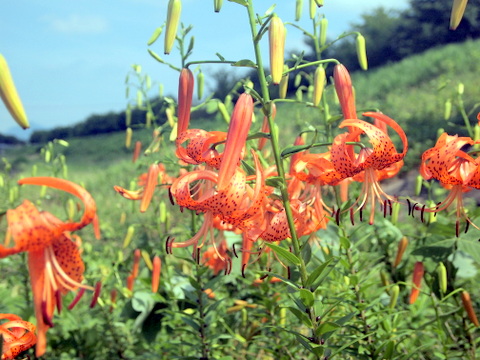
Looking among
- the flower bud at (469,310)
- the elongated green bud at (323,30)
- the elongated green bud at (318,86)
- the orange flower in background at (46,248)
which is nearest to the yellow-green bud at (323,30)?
the elongated green bud at (323,30)

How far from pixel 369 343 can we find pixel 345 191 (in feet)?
1.39

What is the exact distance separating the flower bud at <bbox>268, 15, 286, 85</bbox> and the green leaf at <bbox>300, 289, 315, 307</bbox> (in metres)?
0.42

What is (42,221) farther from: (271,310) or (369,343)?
(271,310)

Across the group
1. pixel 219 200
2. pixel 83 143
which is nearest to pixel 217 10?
pixel 219 200

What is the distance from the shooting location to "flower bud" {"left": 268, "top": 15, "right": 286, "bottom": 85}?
3.04 ft

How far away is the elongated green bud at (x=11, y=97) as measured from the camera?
0.72 m

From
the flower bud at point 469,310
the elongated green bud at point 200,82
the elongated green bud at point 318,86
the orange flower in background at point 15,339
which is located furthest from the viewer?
the elongated green bud at point 200,82

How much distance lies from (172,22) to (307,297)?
597mm

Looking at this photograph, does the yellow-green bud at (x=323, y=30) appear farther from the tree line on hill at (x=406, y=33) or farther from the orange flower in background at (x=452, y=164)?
the tree line on hill at (x=406, y=33)

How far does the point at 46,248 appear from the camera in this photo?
0.84 m

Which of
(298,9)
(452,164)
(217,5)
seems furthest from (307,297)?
(298,9)

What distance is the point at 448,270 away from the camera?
174 cm

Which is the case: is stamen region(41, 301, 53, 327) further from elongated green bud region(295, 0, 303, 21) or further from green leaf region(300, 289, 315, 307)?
elongated green bud region(295, 0, 303, 21)

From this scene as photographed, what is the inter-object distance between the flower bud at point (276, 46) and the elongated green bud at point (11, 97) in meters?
0.40
